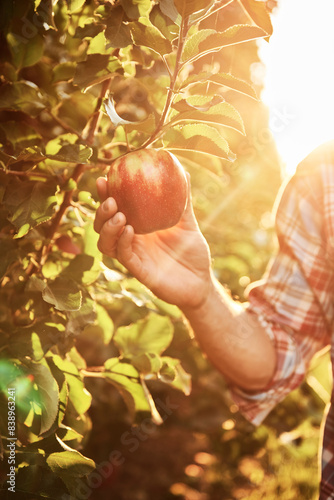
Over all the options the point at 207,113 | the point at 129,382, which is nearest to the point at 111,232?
the point at 207,113

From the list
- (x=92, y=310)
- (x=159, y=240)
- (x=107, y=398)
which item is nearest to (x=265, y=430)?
(x=107, y=398)

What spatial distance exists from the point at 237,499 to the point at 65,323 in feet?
9.25

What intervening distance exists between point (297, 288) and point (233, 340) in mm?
296

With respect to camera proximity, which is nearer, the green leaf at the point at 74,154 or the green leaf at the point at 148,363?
the green leaf at the point at 74,154

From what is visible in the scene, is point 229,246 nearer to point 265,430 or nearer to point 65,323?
point 265,430

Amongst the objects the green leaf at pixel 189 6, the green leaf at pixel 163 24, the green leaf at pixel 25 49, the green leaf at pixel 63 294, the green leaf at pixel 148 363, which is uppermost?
the green leaf at pixel 189 6

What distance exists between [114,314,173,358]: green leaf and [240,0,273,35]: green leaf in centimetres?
67

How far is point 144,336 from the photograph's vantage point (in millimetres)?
1163

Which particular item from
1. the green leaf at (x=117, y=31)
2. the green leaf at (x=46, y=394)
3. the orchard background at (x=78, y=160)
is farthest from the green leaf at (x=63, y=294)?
the green leaf at (x=117, y=31)

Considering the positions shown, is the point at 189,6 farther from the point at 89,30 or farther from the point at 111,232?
the point at 111,232

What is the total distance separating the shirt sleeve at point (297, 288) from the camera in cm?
154

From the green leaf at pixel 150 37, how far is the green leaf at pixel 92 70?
0.33 ft

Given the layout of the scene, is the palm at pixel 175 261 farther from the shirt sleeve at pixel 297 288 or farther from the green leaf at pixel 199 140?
the shirt sleeve at pixel 297 288

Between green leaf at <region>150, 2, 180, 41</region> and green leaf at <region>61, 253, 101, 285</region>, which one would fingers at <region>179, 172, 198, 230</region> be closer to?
green leaf at <region>61, 253, 101, 285</region>
